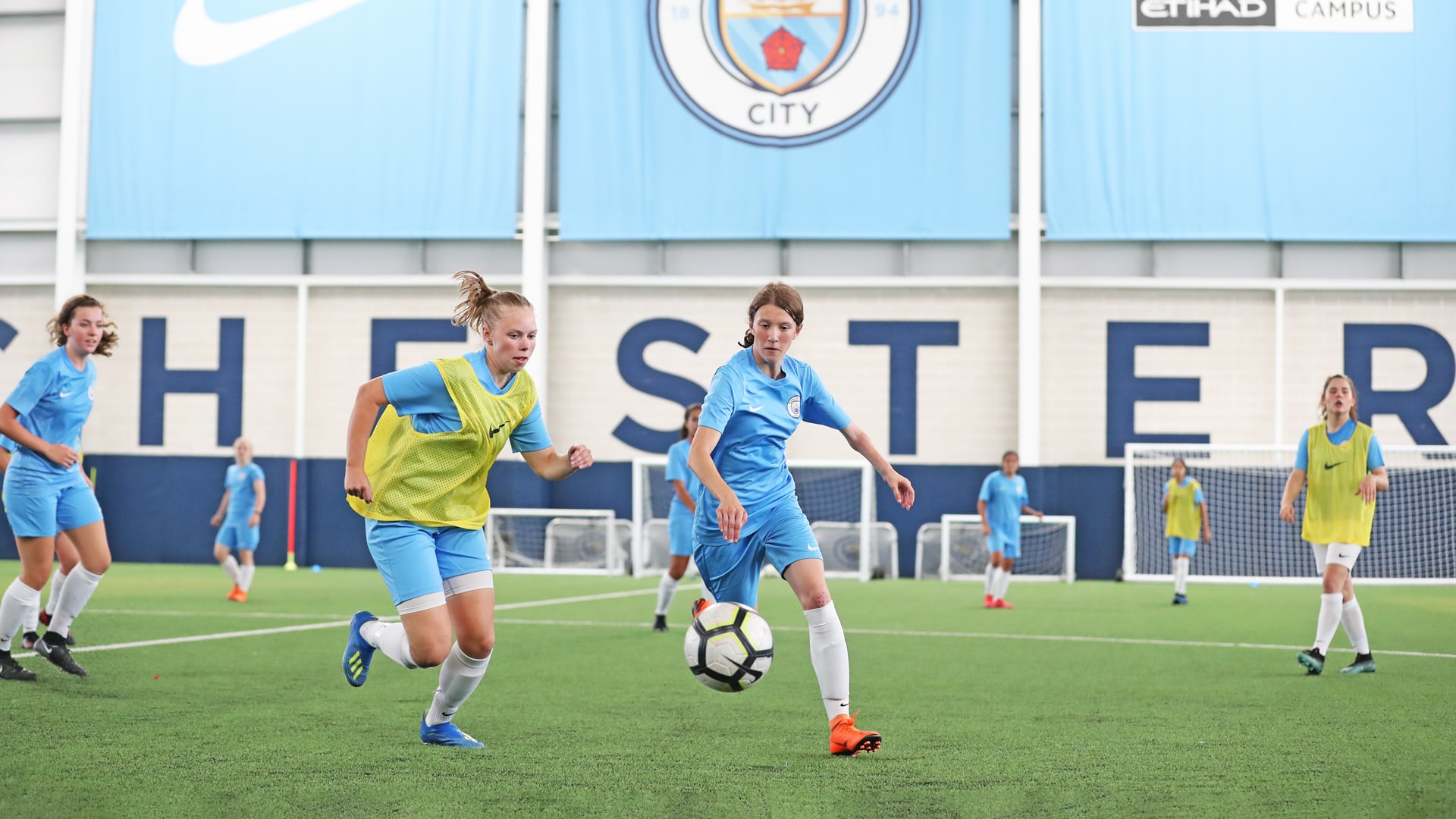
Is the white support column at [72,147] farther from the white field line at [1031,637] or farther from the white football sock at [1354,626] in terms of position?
the white football sock at [1354,626]

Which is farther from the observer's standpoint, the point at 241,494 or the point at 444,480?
the point at 241,494

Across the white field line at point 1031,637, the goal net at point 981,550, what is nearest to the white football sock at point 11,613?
the white field line at point 1031,637

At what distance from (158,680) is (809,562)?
4.19 meters

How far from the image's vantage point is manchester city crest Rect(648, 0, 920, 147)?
21.2 m

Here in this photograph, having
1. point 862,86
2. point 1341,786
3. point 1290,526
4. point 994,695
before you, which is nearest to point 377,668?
point 994,695

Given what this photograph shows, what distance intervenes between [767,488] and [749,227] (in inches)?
634

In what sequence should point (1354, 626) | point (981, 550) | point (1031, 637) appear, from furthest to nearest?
point (981, 550), point (1031, 637), point (1354, 626)

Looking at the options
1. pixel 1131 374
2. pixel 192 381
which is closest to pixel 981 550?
pixel 1131 374

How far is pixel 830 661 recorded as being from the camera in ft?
18.1

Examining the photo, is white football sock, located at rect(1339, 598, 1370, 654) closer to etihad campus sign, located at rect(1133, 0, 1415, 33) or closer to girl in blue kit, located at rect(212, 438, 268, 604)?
girl in blue kit, located at rect(212, 438, 268, 604)

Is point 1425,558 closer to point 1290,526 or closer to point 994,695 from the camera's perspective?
point 1290,526

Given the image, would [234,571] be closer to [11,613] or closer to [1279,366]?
[11,613]

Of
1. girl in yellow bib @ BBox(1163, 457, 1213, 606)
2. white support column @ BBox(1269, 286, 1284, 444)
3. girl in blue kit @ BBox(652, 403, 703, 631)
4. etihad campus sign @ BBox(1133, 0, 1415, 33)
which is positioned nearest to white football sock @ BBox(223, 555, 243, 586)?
girl in blue kit @ BBox(652, 403, 703, 631)

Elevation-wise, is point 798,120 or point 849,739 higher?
point 798,120
